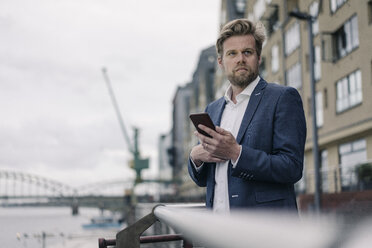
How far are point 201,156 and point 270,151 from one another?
29cm

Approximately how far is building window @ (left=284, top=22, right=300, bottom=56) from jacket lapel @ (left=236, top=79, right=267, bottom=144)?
855 inches

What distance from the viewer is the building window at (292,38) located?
23188 millimetres

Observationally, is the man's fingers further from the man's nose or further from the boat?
the boat

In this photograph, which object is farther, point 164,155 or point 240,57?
point 164,155

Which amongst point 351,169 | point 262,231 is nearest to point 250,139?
point 262,231

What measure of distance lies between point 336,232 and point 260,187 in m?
1.19

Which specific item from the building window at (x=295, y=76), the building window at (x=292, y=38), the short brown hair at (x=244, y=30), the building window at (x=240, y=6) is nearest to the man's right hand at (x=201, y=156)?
the short brown hair at (x=244, y=30)

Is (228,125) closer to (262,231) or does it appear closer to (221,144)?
(221,144)

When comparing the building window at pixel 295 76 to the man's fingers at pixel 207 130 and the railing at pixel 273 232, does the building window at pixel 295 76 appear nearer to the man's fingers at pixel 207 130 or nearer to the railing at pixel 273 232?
the man's fingers at pixel 207 130

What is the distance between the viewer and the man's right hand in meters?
1.83

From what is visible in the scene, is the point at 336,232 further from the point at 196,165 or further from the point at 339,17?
the point at 339,17

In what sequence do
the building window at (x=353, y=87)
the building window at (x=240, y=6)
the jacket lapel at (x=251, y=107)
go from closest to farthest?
the jacket lapel at (x=251, y=107)
the building window at (x=353, y=87)
the building window at (x=240, y=6)

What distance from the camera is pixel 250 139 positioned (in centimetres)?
178

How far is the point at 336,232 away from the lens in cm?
56
